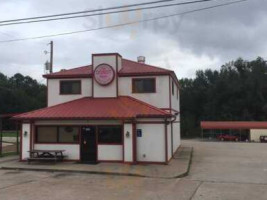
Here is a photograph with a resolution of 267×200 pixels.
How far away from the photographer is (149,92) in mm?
25609

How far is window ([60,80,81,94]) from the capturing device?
26.7 metres

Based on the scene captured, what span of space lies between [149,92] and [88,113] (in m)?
4.54

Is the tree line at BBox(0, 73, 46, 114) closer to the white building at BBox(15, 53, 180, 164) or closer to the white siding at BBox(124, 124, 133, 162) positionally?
the white building at BBox(15, 53, 180, 164)

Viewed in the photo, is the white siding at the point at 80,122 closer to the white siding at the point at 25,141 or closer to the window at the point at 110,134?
the window at the point at 110,134

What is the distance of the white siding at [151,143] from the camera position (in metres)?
22.4

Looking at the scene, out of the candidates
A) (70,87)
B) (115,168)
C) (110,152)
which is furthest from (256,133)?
(115,168)

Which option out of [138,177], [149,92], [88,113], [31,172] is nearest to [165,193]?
[138,177]

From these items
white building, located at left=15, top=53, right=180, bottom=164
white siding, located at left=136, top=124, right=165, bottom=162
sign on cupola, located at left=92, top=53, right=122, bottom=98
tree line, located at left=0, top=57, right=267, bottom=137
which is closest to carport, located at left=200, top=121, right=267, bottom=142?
tree line, located at left=0, top=57, right=267, bottom=137

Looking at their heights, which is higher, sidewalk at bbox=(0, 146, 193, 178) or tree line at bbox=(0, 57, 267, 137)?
tree line at bbox=(0, 57, 267, 137)

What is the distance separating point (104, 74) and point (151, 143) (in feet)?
19.6

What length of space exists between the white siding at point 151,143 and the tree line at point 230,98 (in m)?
59.0

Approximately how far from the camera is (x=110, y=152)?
74.5 ft

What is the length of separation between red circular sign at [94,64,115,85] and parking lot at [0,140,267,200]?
837 centimetres

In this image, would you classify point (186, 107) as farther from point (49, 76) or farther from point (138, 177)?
point (138, 177)
